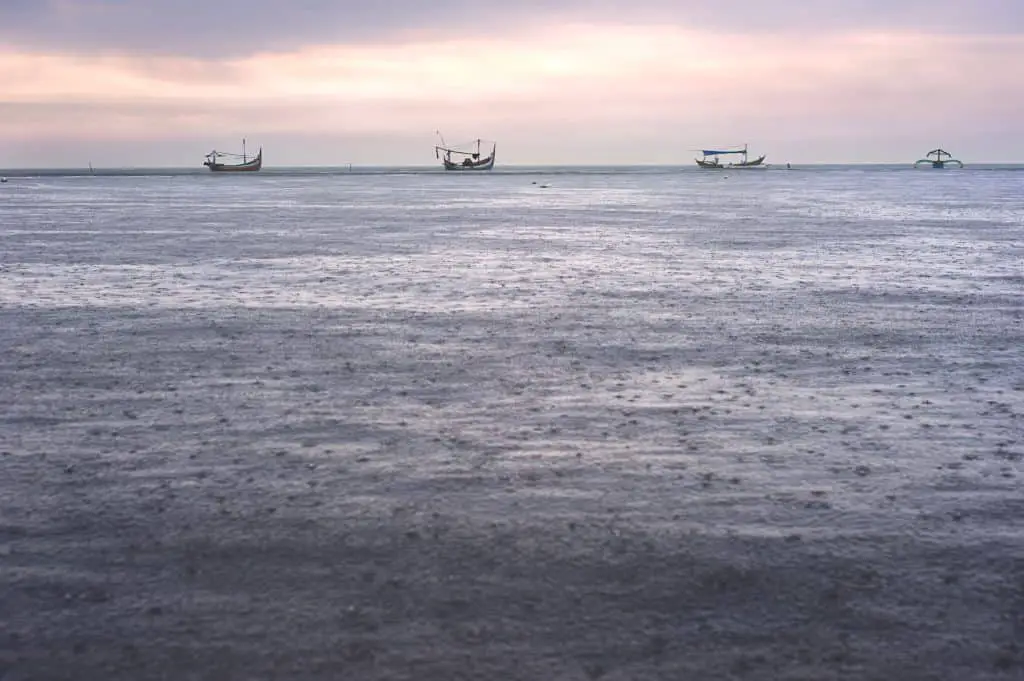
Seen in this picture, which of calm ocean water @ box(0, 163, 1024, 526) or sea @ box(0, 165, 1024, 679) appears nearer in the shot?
sea @ box(0, 165, 1024, 679)

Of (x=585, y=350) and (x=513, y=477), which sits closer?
(x=513, y=477)

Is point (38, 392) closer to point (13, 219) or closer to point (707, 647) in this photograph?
point (707, 647)

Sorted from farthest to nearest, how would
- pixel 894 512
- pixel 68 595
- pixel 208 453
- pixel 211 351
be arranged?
pixel 211 351 < pixel 208 453 < pixel 894 512 < pixel 68 595

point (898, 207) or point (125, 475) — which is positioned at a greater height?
point (898, 207)

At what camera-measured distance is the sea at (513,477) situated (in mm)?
7980

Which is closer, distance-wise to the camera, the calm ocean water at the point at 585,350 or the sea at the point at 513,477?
the sea at the point at 513,477

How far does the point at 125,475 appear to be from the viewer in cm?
1188

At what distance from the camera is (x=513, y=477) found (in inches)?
465

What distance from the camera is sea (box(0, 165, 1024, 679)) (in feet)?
26.2

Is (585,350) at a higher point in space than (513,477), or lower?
higher

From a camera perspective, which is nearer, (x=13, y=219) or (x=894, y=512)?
(x=894, y=512)

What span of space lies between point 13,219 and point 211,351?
53.7 m

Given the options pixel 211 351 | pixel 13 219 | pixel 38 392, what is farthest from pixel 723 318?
pixel 13 219

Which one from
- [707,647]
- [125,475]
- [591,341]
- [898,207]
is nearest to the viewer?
[707,647]
